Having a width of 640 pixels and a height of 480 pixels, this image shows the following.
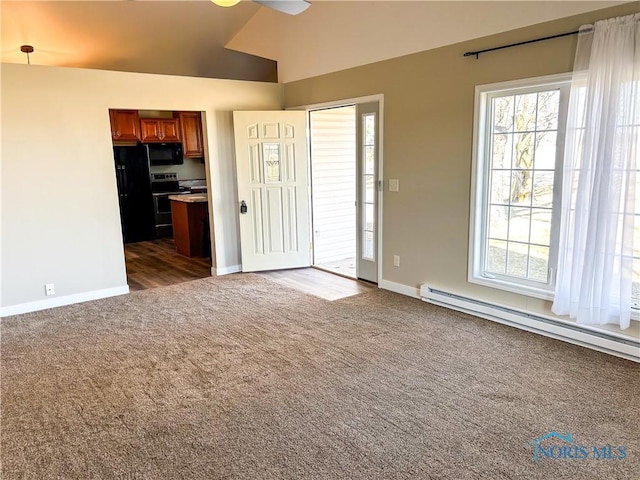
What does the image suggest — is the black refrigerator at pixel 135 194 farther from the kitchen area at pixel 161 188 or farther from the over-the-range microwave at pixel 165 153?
the over-the-range microwave at pixel 165 153

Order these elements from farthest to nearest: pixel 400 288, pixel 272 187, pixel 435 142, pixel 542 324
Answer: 1. pixel 272 187
2. pixel 400 288
3. pixel 435 142
4. pixel 542 324

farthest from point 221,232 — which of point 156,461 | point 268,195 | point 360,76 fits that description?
point 156,461

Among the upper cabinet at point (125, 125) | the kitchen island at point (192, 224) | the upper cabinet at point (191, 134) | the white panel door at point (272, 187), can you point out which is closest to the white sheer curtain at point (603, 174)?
the white panel door at point (272, 187)

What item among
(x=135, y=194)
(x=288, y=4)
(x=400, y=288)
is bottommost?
(x=400, y=288)

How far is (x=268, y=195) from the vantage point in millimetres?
5602

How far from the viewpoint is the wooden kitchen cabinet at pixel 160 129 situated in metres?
7.71

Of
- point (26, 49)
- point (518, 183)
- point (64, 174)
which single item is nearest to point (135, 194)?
point (26, 49)

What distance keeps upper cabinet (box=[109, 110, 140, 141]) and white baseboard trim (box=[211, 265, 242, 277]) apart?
3.37m

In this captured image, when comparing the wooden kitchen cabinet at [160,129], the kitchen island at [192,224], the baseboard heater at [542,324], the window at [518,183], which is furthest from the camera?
the wooden kitchen cabinet at [160,129]

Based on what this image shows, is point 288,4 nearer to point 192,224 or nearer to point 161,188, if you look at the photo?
point 192,224

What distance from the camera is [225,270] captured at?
5691mm

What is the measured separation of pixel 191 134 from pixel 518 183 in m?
6.25

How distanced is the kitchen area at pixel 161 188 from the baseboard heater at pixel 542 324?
3371 millimetres

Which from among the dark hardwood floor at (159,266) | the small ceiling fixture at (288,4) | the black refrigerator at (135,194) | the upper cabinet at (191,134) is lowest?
the dark hardwood floor at (159,266)
